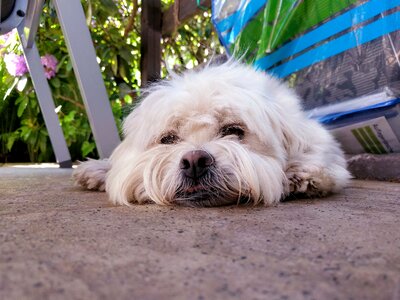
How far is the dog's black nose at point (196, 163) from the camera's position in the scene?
1.28 m

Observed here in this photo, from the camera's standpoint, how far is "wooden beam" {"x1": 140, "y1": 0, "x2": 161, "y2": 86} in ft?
10.8

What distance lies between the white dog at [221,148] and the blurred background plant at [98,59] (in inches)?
71.1

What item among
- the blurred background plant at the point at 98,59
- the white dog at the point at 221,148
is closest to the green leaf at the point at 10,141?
the blurred background plant at the point at 98,59

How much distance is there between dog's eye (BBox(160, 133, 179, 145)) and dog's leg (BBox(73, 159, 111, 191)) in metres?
0.42

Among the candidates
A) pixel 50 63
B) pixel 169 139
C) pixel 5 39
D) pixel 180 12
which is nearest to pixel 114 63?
pixel 50 63

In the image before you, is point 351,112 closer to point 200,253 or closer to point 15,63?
point 200,253

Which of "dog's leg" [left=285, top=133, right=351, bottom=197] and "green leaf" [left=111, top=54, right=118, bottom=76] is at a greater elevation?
"green leaf" [left=111, top=54, right=118, bottom=76]

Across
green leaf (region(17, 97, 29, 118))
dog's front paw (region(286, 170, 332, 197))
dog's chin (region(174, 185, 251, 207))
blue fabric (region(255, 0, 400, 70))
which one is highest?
green leaf (region(17, 97, 29, 118))

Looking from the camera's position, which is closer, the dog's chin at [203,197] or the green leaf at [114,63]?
the dog's chin at [203,197]

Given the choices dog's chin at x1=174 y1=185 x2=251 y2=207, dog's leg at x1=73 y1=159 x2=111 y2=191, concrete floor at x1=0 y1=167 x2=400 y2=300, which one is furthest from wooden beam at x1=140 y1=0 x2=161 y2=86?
concrete floor at x1=0 y1=167 x2=400 y2=300

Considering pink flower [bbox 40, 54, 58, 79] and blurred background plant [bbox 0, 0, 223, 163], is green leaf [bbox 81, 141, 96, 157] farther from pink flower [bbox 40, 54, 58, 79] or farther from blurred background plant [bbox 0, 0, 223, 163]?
pink flower [bbox 40, 54, 58, 79]

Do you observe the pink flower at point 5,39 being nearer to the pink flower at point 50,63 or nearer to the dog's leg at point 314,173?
the pink flower at point 50,63

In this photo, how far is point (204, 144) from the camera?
1.37 m

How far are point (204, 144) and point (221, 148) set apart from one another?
6cm
